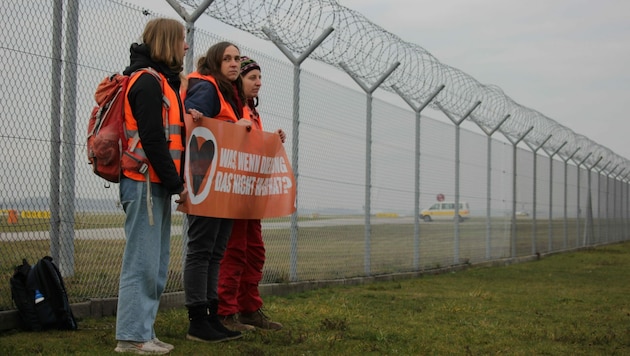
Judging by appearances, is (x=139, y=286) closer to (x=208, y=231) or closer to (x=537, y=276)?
(x=208, y=231)

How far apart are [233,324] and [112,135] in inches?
63.4

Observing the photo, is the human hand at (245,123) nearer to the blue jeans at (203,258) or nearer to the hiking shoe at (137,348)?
the blue jeans at (203,258)

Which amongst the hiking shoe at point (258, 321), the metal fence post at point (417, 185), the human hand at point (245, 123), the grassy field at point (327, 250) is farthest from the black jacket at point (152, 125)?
the metal fence post at point (417, 185)

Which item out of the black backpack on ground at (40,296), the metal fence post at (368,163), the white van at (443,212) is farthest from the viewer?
the white van at (443,212)

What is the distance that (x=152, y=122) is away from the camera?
4371 mm

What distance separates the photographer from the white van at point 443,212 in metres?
12.8

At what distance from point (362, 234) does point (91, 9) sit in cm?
543

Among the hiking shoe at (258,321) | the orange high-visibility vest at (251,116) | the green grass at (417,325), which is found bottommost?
the green grass at (417,325)

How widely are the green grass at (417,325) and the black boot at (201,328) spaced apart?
0.22 feet

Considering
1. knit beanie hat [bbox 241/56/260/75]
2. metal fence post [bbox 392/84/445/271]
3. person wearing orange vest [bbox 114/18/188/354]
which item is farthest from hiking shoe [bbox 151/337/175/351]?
metal fence post [bbox 392/84/445/271]

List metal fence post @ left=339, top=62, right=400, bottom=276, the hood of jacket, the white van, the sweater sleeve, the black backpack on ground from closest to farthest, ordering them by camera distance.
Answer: the sweater sleeve < the hood of jacket < the black backpack on ground < metal fence post @ left=339, top=62, right=400, bottom=276 < the white van

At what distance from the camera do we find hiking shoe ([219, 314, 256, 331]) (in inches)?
213

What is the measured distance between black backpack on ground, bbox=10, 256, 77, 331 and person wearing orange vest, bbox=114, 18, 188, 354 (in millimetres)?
689

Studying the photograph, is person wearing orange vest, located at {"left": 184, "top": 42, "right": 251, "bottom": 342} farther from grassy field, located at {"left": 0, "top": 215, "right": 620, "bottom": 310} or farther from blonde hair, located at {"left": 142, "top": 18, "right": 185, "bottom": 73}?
grassy field, located at {"left": 0, "top": 215, "right": 620, "bottom": 310}
